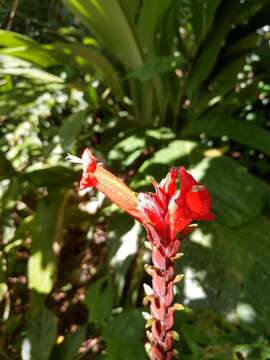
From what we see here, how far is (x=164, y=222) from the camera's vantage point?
0.44 meters

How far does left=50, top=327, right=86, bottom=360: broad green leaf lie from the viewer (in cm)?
92

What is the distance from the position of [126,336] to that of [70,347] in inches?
5.7

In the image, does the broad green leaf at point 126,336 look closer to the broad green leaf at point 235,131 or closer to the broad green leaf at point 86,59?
the broad green leaf at point 235,131

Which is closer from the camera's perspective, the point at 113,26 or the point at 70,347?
the point at 70,347

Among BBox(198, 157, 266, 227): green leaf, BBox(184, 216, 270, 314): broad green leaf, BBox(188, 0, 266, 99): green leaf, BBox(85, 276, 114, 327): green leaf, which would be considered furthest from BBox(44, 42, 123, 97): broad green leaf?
BBox(85, 276, 114, 327): green leaf

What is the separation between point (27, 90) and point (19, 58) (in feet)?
0.64

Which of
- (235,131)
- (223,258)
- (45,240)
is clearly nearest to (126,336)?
(223,258)

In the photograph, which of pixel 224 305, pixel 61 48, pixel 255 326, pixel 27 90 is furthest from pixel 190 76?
pixel 255 326

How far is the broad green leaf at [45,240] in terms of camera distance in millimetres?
1453

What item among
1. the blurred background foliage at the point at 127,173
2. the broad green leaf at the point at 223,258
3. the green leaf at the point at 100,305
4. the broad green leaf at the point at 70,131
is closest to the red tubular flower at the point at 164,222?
the blurred background foliage at the point at 127,173

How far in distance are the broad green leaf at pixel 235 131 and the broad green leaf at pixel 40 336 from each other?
2.65 feet

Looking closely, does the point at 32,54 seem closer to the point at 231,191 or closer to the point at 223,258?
the point at 231,191

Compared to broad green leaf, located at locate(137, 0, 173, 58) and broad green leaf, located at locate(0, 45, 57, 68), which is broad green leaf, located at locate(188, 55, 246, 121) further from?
broad green leaf, located at locate(0, 45, 57, 68)

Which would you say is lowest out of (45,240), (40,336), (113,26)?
(45,240)
